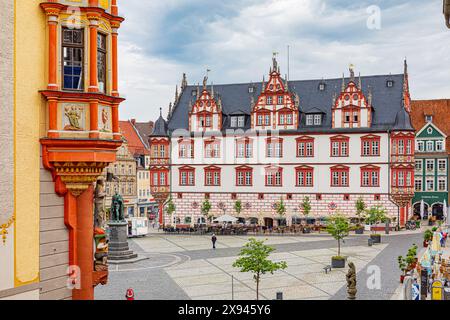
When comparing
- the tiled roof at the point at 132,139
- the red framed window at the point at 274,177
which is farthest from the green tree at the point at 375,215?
the tiled roof at the point at 132,139

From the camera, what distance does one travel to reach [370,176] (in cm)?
5503

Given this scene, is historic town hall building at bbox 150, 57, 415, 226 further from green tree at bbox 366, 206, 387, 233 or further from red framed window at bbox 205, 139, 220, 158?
green tree at bbox 366, 206, 387, 233

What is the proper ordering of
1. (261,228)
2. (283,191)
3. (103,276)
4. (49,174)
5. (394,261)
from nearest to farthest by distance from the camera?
(49,174), (103,276), (394,261), (261,228), (283,191)

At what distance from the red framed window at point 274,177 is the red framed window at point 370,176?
7.65 metres

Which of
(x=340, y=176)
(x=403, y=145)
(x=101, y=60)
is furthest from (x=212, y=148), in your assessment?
(x=101, y=60)

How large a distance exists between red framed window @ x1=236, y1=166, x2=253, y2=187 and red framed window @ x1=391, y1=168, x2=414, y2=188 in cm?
1321

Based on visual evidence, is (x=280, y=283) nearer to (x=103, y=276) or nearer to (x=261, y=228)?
(x=103, y=276)

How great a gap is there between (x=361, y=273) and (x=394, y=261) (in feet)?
15.6

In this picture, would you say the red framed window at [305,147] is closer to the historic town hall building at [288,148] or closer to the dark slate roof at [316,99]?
the historic town hall building at [288,148]

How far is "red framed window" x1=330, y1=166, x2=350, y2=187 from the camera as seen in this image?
55.7 metres

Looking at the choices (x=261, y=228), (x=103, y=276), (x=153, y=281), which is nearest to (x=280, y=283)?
(x=153, y=281)

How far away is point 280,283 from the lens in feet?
90.1

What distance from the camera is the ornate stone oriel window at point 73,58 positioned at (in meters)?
10.1

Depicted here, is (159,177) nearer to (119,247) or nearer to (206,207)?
(206,207)
